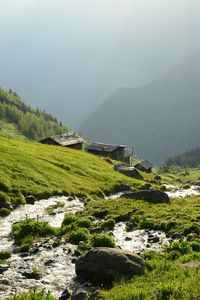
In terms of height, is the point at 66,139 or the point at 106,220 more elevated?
the point at 66,139

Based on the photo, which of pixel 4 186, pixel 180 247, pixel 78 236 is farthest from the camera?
pixel 4 186

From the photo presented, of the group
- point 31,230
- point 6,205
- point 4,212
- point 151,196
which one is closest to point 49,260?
point 31,230

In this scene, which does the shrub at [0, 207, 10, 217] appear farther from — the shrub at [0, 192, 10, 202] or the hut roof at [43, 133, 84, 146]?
the hut roof at [43, 133, 84, 146]

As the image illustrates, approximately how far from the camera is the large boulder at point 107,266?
18.1 m

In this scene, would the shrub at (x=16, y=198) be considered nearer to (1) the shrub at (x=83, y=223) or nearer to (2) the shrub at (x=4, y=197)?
(2) the shrub at (x=4, y=197)

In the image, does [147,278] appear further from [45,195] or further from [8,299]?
[45,195]

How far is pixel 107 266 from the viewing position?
18.3m

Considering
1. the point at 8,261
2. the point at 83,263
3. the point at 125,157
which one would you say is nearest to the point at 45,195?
the point at 8,261

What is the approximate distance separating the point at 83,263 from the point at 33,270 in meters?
2.65

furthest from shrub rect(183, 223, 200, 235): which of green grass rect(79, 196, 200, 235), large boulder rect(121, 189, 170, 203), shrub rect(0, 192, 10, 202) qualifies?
shrub rect(0, 192, 10, 202)

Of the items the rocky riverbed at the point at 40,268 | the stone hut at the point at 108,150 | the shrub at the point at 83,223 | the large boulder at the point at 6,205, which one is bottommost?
the rocky riverbed at the point at 40,268

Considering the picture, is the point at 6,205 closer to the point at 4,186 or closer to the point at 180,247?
the point at 4,186

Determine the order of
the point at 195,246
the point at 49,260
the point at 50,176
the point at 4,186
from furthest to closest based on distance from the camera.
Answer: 1. the point at 50,176
2. the point at 4,186
3. the point at 195,246
4. the point at 49,260

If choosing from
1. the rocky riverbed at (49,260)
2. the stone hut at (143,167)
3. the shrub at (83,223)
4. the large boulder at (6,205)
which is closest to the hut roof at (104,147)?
the stone hut at (143,167)
